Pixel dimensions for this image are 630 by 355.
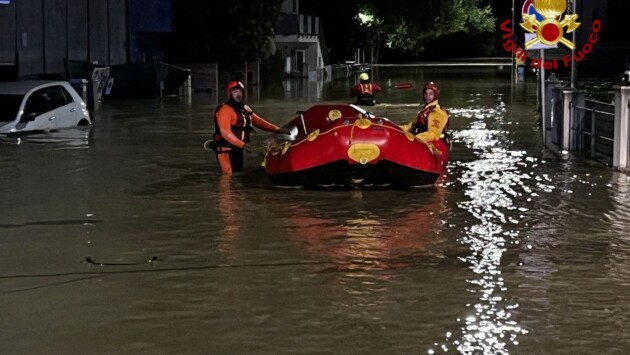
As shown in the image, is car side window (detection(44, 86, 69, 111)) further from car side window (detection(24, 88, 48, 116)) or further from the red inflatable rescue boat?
the red inflatable rescue boat

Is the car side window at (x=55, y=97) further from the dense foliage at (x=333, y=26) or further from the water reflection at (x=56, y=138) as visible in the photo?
the dense foliage at (x=333, y=26)

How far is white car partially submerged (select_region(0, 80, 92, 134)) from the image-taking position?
25.5m

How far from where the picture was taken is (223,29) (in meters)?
51.9

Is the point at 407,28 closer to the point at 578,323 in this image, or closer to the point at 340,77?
the point at 340,77

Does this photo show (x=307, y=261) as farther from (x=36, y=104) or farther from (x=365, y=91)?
(x=365, y=91)

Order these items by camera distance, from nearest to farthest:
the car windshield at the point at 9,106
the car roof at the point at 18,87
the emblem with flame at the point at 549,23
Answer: the emblem with flame at the point at 549,23 < the car windshield at the point at 9,106 < the car roof at the point at 18,87

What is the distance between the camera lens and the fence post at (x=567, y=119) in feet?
70.8

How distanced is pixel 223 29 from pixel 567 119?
31.8 meters

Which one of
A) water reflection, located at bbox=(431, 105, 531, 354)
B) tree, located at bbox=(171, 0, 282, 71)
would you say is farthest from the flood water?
tree, located at bbox=(171, 0, 282, 71)

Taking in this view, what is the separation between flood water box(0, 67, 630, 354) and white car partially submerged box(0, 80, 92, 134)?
5190 mm

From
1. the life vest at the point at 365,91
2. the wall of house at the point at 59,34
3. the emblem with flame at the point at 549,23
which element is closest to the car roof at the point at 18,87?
the wall of house at the point at 59,34

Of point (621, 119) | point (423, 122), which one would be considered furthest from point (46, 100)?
point (621, 119)

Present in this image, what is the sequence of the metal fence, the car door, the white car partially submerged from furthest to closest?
the car door, the white car partially submerged, the metal fence

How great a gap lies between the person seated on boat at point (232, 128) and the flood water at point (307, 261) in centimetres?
→ 36
